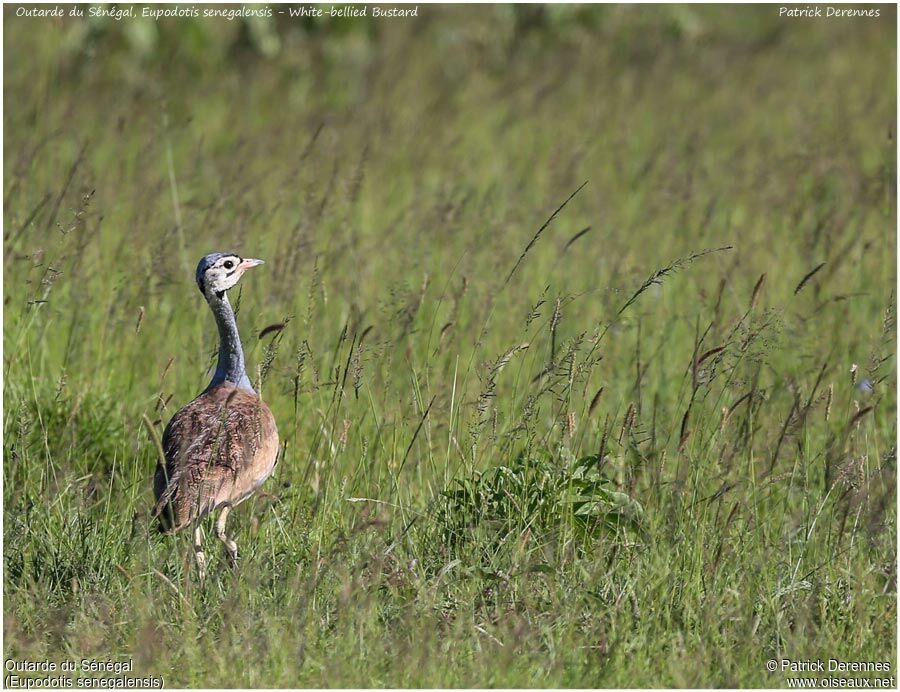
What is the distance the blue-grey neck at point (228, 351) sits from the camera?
14.1 ft

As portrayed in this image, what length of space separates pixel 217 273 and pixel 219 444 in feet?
2.79

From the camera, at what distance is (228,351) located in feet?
14.2

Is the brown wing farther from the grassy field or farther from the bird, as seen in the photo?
the grassy field

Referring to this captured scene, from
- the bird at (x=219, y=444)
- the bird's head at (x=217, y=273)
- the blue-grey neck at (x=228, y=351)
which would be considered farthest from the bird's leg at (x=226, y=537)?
the bird's head at (x=217, y=273)

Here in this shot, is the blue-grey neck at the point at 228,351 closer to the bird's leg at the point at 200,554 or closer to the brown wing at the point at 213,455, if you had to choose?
the brown wing at the point at 213,455

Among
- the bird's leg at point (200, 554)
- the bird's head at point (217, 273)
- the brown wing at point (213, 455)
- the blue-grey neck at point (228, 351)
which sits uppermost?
the bird's head at point (217, 273)

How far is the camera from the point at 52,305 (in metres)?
5.07

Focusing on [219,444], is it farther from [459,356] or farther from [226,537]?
[459,356]

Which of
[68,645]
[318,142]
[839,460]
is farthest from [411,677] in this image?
[318,142]

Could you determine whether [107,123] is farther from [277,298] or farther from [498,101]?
[277,298]

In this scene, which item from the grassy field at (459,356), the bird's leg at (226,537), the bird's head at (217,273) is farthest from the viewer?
the bird's head at (217,273)

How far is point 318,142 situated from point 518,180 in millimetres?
1252

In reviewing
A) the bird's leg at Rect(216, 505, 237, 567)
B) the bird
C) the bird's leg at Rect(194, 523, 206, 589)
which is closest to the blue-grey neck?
the bird

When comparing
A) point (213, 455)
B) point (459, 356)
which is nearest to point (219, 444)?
point (213, 455)
